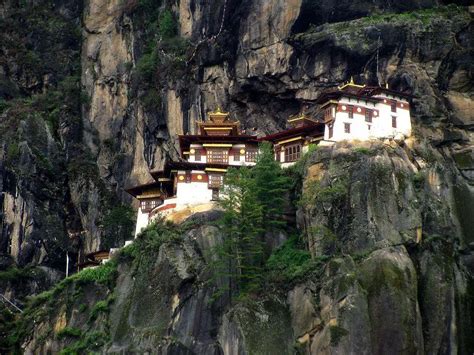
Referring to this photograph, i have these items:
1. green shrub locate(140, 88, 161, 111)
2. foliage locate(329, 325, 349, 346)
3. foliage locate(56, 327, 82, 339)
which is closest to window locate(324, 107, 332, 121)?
foliage locate(329, 325, 349, 346)

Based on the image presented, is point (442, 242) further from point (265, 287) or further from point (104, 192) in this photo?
point (104, 192)

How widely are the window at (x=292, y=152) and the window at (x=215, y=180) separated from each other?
504 centimetres

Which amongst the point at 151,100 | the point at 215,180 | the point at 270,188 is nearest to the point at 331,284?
the point at 270,188

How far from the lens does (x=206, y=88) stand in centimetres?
7738

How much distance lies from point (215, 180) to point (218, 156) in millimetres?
3391

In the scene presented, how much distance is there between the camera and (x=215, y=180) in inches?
2559

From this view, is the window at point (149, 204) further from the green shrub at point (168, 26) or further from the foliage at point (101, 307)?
the green shrub at point (168, 26)

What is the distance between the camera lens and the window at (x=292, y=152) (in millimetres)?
65312

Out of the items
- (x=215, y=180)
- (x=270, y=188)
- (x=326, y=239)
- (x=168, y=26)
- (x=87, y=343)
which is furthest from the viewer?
(x=168, y=26)

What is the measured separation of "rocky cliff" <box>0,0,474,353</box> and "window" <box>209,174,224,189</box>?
6742mm

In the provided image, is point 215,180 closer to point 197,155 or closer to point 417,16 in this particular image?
point 197,155

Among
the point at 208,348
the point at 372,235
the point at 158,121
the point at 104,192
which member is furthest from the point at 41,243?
the point at 372,235

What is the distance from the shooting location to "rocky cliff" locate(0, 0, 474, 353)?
53.9 metres

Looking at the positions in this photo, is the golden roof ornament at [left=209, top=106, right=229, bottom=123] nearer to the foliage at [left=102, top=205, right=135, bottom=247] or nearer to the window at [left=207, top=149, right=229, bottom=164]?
the window at [left=207, top=149, right=229, bottom=164]
